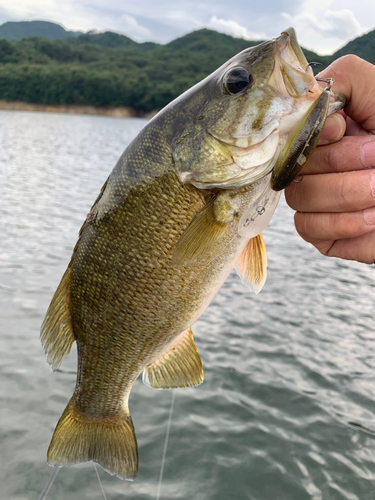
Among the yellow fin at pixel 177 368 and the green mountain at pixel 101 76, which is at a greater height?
the green mountain at pixel 101 76

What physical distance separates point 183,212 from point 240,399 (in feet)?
13.0

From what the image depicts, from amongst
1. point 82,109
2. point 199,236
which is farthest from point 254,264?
point 82,109

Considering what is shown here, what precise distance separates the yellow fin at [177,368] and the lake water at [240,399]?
1.95 metres

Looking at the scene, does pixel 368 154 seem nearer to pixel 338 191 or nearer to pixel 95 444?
pixel 338 191

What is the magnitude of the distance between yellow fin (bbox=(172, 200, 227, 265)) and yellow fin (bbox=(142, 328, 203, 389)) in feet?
2.35

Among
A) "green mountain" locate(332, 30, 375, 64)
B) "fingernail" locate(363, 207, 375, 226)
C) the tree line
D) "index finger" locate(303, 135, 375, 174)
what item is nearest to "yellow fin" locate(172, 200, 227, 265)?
"index finger" locate(303, 135, 375, 174)

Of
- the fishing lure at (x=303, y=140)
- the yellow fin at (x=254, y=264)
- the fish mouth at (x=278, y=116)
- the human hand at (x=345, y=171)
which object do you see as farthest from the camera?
the yellow fin at (x=254, y=264)

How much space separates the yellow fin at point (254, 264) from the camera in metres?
2.48

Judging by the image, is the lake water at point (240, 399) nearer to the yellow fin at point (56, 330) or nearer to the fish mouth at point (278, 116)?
the yellow fin at point (56, 330)

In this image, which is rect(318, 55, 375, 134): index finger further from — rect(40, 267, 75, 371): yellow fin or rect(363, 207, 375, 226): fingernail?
rect(40, 267, 75, 371): yellow fin

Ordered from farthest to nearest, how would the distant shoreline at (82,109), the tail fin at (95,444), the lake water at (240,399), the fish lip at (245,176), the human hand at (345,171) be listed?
1. the distant shoreline at (82,109)
2. the lake water at (240,399)
3. the tail fin at (95,444)
4. the human hand at (345,171)
5. the fish lip at (245,176)

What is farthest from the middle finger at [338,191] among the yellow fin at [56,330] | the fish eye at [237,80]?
the yellow fin at [56,330]

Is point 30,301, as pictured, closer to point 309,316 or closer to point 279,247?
point 309,316

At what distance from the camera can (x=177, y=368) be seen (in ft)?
8.88
